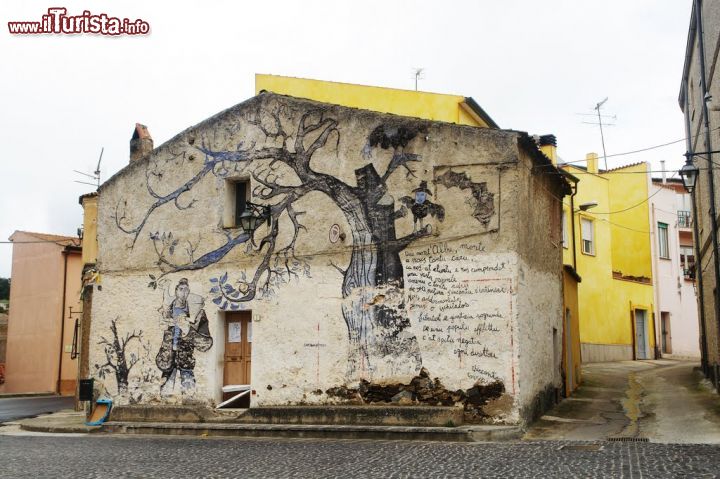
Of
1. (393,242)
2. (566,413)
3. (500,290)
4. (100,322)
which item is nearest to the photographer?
(500,290)

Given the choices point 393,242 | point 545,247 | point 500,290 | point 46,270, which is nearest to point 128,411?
point 393,242

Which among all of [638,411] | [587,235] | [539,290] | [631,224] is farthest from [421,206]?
[631,224]

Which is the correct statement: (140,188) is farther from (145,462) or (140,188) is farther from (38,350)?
(38,350)

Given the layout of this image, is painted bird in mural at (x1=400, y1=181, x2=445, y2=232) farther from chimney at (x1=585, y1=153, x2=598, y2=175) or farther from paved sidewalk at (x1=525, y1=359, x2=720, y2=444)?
chimney at (x1=585, y1=153, x2=598, y2=175)

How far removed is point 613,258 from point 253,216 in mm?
22148

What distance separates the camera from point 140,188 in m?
16.5

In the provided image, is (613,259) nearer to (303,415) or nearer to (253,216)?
(253,216)

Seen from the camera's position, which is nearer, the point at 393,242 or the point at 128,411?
the point at 393,242

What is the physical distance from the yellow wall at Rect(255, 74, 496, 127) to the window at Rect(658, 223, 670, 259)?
48.2 feet

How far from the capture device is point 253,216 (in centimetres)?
1466

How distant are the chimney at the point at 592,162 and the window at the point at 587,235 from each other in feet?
9.97

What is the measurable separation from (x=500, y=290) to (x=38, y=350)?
84.6 feet

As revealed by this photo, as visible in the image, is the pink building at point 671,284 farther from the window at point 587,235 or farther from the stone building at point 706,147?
the stone building at point 706,147

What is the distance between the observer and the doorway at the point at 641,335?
3025cm
